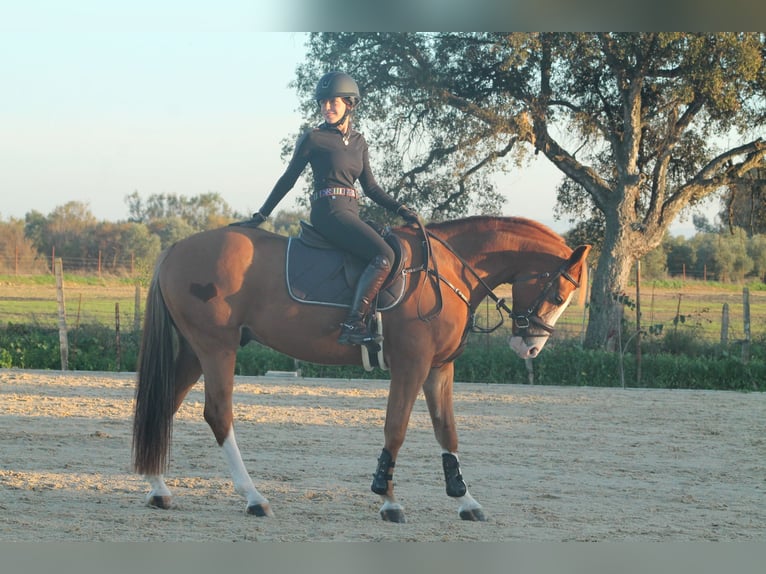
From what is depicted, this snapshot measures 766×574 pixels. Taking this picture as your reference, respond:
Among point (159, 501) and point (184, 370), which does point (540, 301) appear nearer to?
point (184, 370)

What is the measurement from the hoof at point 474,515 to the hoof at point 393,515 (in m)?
0.41

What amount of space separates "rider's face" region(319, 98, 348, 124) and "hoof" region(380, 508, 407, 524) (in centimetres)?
252

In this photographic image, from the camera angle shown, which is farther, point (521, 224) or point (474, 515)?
point (521, 224)

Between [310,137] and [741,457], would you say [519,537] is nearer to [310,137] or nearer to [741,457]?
[310,137]

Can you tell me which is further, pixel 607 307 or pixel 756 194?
pixel 756 194

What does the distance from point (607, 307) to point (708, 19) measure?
1270 centimetres

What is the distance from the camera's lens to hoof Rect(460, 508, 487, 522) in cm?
579

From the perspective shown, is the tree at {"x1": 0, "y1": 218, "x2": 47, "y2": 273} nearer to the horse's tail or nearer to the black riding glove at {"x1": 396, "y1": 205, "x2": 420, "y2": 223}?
the horse's tail

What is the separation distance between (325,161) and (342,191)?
0.73 ft

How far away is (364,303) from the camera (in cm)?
591

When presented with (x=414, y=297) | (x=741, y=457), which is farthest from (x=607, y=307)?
(x=414, y=297)

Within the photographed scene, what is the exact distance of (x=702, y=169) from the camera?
1941cm

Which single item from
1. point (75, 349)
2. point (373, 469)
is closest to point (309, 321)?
point (373, 469)

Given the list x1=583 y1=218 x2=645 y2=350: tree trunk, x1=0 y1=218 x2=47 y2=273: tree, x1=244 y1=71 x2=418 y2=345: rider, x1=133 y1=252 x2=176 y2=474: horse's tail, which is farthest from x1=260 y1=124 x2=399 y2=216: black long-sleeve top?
x1=0 y1=218 x2=47 y2=273: tree
